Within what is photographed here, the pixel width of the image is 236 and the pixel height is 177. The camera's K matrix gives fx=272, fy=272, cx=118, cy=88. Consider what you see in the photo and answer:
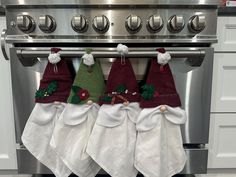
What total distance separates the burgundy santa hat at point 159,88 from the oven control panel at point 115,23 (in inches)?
3.6

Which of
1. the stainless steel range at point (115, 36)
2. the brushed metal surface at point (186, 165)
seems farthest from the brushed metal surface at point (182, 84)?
the brushed metal surface at point (186, 165)

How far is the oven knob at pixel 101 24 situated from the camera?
818 mm

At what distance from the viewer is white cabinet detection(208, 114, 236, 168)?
105 centimetres

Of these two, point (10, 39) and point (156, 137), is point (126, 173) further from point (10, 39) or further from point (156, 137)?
point (10, 39)

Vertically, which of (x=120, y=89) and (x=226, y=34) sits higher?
(x=226, y=34)

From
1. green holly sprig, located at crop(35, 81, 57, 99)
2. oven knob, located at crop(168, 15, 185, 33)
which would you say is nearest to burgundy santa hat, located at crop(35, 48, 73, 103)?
green holly sprig, located at crop(35, 81, 57, 99)

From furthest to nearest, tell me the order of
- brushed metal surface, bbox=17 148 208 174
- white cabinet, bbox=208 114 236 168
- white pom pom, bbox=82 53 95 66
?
white cabinet, bbox=208 114 236 168 → brushed metal surface, bbox=17 148 208 174 → white pom pom, bbox=82 53 95 66

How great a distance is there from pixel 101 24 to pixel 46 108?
12.1 inches

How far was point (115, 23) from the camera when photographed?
85cm

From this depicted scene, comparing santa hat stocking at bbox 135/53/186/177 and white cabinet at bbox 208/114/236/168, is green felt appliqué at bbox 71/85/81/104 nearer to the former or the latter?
santa hat stocking at bbox 135/53/186/177

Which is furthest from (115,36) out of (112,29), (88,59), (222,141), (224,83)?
(222,141)

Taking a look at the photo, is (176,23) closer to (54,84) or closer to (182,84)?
(182,84)

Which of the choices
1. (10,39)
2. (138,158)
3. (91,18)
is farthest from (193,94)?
(10,39)

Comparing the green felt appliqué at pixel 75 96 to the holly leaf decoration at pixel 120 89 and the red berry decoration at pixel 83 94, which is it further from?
the holly leaf decoration at pixel 120 89
